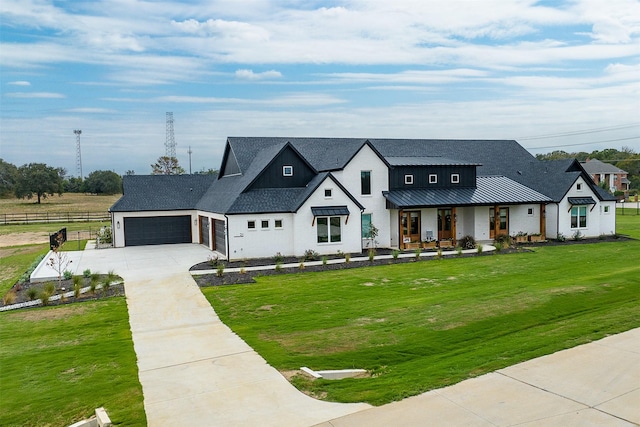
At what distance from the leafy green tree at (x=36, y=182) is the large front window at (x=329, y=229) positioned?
73361 mm

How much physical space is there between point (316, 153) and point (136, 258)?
1317 centimetres

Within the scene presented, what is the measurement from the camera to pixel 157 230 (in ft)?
112

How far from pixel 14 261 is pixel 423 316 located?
78.1 feet

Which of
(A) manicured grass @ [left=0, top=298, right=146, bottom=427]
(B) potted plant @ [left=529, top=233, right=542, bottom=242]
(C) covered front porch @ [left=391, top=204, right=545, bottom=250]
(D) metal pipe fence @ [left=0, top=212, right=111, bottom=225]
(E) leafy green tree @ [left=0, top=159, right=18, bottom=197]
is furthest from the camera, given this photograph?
(E) leafy green tree @ [left=0, top=159, right=18, bottom=197]

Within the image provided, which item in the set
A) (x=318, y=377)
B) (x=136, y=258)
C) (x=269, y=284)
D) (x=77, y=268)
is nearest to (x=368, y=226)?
(x=269, y=284)

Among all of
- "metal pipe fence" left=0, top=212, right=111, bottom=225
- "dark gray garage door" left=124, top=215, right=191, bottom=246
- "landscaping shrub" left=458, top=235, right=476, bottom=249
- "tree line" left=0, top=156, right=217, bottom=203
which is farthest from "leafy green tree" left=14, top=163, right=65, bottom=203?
"landscaping shrub" left=458, top=235, right=476, bottom=249

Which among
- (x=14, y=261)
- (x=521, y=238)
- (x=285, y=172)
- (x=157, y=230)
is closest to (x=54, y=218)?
(x=157, y=230)

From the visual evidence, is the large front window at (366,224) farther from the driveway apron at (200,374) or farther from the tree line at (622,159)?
the tree line at (622,159)

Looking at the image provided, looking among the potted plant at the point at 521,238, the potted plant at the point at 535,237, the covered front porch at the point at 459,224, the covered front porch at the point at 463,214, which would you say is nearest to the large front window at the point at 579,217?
the covered front porch at the point at 463,214

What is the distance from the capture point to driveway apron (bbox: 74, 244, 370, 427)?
27.1 ft

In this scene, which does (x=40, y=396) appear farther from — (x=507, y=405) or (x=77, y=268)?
(x=77, y=268)

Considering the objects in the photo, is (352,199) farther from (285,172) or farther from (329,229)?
(285,172)

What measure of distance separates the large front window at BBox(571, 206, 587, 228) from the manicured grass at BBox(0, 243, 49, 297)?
31.6 meters

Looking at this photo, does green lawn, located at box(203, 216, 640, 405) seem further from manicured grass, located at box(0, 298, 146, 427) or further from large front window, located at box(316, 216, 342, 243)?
large front window, located at box(316, 216, 342, 243)
